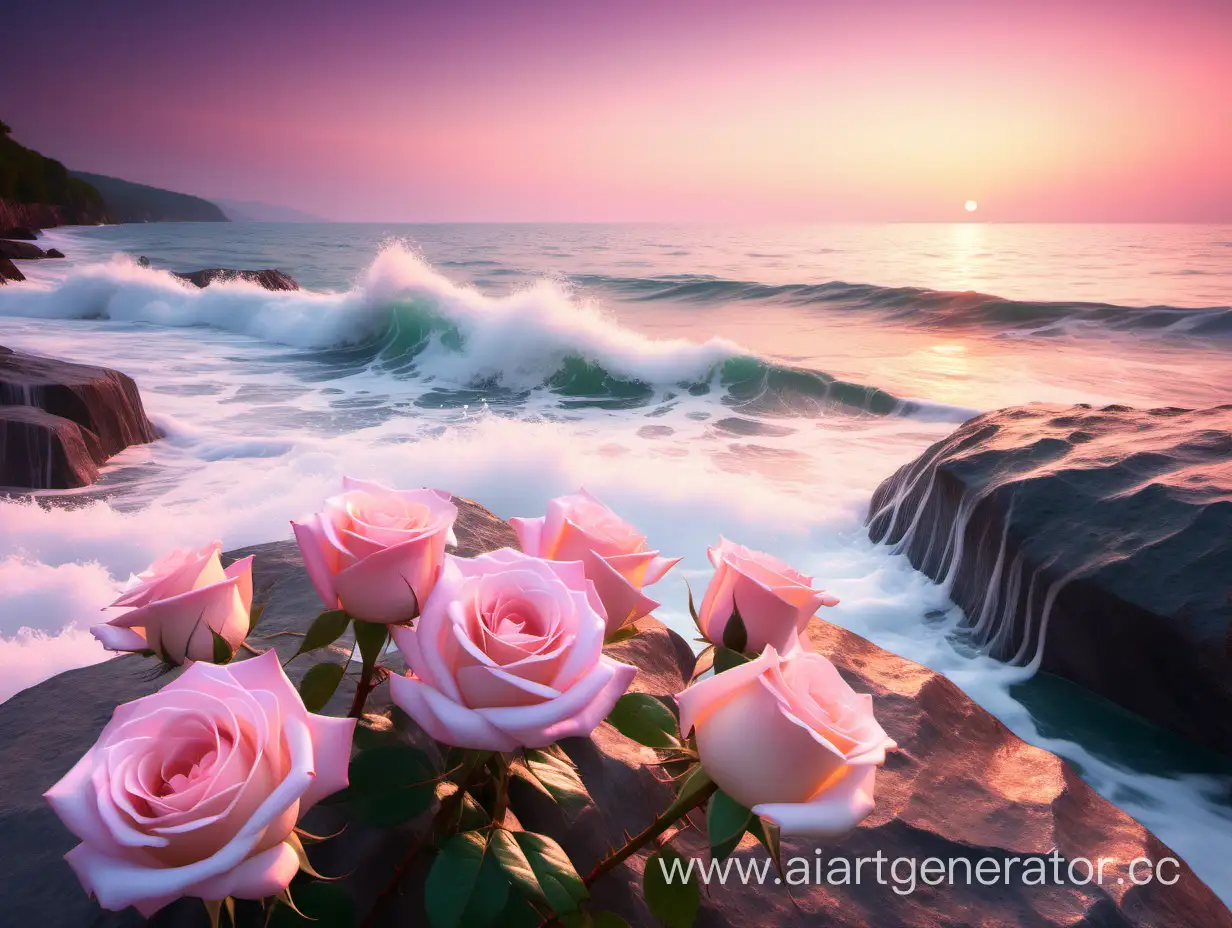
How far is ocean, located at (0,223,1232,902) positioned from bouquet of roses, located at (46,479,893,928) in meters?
→ 2.08

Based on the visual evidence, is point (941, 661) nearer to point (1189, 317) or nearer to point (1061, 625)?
point (1061, 625)

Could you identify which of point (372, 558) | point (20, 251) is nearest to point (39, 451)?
point (372, 558)

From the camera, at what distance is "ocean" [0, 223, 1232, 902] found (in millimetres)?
3248

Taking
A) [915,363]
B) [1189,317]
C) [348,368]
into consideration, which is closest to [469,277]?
[348,368]

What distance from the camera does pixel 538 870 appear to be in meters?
0.73

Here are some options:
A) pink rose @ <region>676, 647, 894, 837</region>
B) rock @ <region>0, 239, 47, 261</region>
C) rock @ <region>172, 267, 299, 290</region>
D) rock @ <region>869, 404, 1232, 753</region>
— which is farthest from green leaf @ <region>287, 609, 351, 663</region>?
rock @ <region>0, 239, 47, 261</region>

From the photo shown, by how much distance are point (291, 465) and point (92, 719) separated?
16.6 feet

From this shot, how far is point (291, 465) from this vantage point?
601 centimetres

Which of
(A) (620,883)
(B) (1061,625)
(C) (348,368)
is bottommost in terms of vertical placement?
(C) (348,368)

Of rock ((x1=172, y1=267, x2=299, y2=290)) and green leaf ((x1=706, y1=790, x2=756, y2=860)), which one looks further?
rock ((x1=172, y1=267, x2=299, y2=290))

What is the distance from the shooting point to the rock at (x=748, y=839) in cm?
101

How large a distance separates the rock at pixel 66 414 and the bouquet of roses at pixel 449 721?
5.77 m

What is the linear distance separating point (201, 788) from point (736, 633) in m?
0.54

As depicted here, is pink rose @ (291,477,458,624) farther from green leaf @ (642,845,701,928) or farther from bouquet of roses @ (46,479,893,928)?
green leaf @ (642,845,701,928)
